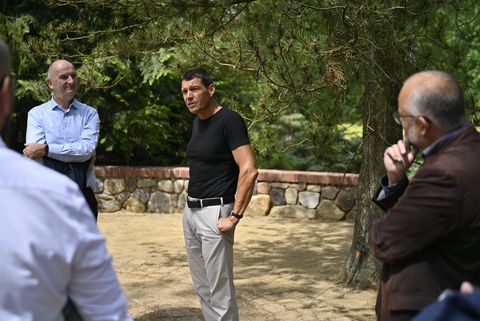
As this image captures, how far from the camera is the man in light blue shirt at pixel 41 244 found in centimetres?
165

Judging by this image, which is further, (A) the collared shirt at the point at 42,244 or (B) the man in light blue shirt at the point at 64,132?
(B) the man in light blue shirt at the point at 64,132

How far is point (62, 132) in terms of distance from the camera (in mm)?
4754

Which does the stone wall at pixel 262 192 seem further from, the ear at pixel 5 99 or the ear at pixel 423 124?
the ear at pixel 5 99

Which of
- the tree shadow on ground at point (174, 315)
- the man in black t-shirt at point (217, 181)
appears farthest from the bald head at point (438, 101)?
the tree shadow on ground at point (174, 315)

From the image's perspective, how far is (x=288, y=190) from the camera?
418 inches

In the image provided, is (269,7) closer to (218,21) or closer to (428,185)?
(218,21)

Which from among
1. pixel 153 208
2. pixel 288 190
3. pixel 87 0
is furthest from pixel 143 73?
pixel 87 0

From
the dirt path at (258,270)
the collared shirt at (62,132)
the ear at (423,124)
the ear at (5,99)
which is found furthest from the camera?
the dirt path at (258,270)

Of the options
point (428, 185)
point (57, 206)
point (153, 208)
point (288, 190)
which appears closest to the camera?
point (57, 206)

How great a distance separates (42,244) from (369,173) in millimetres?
5132

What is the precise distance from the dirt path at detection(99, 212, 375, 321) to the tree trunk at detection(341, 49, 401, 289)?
0.58 feet

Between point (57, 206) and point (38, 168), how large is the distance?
111 millimetres

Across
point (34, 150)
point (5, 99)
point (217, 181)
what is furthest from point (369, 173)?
point (5, 99)

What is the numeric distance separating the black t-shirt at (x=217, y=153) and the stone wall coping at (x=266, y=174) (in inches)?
228
